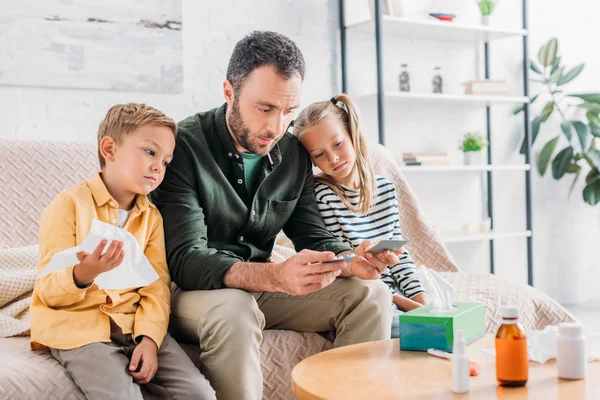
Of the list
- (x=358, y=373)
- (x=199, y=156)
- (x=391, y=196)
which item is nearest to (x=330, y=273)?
(x=358, y=373)

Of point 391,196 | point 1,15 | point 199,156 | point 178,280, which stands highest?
point 1,15

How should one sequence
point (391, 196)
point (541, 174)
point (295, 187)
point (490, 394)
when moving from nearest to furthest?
point (490, 394)
point (295, 187)
point (391, 196)
point (541, 174)

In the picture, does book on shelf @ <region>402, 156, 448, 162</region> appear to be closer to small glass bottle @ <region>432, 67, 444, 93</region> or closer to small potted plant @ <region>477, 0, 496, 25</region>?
small glass bottle @ <region>432, 67, 444, 93</region>

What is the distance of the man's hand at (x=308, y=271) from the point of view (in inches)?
59.7

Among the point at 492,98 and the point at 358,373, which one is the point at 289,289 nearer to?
the point at 358,373

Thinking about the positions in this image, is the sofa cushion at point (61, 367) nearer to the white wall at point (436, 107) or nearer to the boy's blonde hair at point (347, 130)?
the boy's blonde hair at point (347, 130)

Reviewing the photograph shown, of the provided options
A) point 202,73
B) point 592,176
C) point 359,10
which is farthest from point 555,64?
point 202,73

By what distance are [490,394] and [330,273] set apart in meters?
0.46

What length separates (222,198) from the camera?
6.20 ft

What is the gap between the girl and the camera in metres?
2.12

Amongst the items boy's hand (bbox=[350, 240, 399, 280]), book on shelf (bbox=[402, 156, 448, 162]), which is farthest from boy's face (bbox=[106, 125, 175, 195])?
book on shelf (bbox=[402, 156, 448, 162])

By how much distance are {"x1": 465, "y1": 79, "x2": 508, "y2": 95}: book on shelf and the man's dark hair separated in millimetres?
2008

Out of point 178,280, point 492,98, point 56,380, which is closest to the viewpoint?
point 56,380

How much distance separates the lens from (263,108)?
1.87 meters
